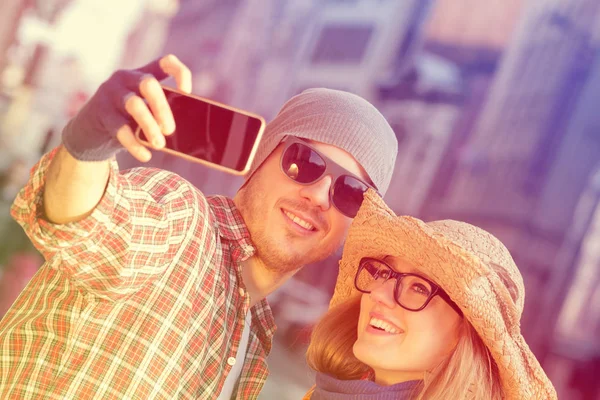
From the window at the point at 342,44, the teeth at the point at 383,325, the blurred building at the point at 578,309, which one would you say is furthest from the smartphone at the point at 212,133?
the window at the point at 342,44

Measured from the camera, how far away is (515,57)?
632 cm

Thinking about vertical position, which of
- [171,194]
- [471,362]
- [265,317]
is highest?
[171,194]

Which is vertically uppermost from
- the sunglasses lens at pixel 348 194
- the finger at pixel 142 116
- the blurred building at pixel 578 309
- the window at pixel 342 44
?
the window at pixel 342 44

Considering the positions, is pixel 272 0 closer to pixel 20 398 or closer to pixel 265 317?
pixel 265 317

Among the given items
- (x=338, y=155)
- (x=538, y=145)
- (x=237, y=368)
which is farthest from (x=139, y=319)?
(x=538, y=145)

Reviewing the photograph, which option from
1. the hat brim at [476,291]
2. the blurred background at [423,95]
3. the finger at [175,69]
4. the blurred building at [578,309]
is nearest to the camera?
the finger at [175,69]

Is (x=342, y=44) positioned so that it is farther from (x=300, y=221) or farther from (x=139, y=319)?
(x=139, y=319)

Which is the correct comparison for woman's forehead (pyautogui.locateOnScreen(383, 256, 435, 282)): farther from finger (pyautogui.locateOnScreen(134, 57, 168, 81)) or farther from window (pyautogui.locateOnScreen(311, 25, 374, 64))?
window (pyautogui.locateOnScreen(311, 25, 374, 64))

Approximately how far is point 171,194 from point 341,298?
0.81 m

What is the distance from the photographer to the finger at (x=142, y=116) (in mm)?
1081

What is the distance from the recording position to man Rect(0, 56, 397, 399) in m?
1.16

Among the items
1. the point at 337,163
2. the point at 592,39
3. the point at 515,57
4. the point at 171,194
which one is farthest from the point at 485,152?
the point at 171,194

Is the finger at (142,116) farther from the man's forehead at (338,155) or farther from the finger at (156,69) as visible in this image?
the man's forehead at (338,155)

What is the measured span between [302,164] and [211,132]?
67 cm
